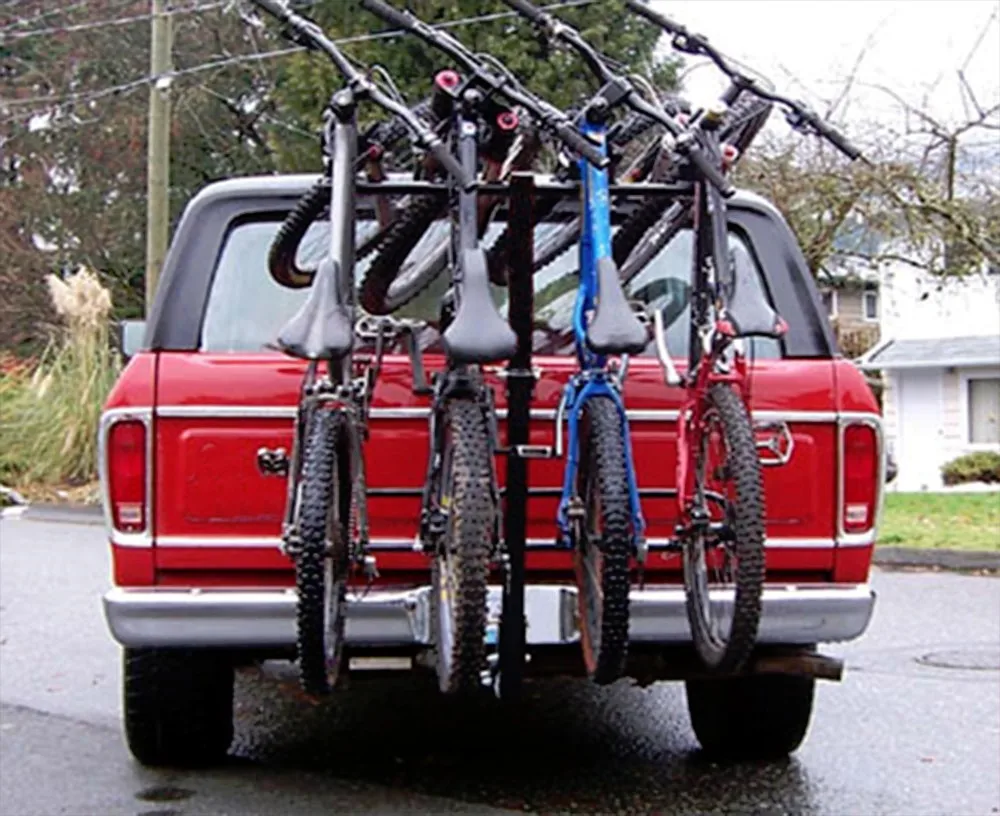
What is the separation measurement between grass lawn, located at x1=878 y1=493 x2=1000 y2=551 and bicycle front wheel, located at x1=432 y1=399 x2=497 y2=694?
952 cm

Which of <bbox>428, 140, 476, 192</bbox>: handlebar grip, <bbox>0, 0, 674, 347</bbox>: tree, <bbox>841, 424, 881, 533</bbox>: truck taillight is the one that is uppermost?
<bbox>0, 0, 674, 347</bbox>: tree

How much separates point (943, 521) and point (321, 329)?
12963mm

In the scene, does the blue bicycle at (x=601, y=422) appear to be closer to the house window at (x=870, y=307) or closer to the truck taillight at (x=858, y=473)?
the truck taillight at (x=858, y=473)

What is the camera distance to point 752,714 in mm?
5508

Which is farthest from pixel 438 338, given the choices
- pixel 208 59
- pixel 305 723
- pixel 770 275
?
pixel 208 59

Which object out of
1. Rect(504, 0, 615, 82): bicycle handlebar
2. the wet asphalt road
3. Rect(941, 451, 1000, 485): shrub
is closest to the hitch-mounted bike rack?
Rect(504, 0, 615, 82): bicycle handlebar

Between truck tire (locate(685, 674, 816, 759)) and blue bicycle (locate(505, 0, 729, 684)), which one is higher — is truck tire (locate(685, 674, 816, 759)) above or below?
below

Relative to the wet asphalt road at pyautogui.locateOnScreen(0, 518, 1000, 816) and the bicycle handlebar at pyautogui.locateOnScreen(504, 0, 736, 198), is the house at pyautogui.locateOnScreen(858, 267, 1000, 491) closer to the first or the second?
the wet asphalt road at pyautogui.locateOnScreen(0, 518, 1000, 816)

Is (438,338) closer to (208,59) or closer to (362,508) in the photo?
(362,508)

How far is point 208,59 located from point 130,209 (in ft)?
12.7

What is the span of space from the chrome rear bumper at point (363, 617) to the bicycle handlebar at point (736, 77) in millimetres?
1332

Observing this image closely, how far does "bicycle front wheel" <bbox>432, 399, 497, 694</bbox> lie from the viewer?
3633 mm

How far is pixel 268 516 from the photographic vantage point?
14.4 ft

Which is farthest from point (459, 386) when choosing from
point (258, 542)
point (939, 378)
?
point (939, 378)
